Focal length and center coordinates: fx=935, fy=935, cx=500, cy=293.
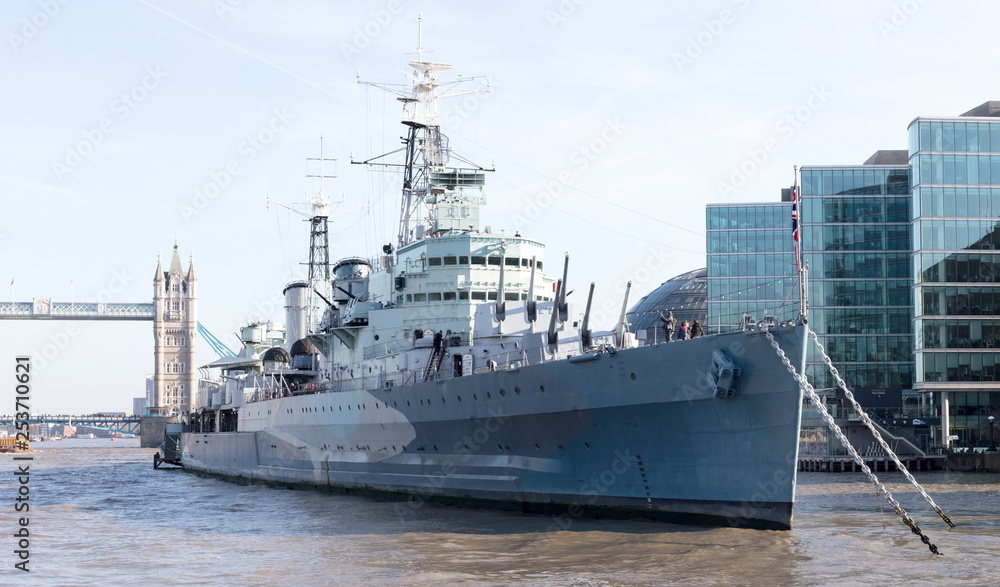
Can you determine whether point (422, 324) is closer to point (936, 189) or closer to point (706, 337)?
point (706, 337)

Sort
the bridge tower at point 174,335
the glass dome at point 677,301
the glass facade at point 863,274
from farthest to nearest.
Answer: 1. the bridge tower at point 174,335
2. the glass dome at point 677,301
3. the glass facade at point 863,274

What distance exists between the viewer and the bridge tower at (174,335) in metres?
149

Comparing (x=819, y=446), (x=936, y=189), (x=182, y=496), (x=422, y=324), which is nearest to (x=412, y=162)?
(x=422, y=324)

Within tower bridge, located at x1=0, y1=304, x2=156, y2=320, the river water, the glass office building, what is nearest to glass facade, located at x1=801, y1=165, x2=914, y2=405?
the glass office building

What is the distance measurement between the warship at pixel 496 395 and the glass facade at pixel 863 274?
30.6 metres

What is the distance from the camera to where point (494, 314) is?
960 inches

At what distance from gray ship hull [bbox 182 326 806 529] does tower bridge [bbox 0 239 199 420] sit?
432ft

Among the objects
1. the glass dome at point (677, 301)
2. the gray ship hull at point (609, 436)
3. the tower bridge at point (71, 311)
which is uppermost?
the tower bridge at point (71, 311)

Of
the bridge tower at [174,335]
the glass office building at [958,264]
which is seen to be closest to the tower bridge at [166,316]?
the bridge tower at [174,335]

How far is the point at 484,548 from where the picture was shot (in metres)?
17.7

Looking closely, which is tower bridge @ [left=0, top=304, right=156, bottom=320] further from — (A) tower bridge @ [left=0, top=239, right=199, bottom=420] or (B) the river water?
(B) the river water

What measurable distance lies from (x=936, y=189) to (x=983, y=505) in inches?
1049

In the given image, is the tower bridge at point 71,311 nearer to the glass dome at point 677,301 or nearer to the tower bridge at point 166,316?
the tower bridge at point 166,316

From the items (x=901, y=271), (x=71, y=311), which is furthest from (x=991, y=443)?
(x=71, y=311)
